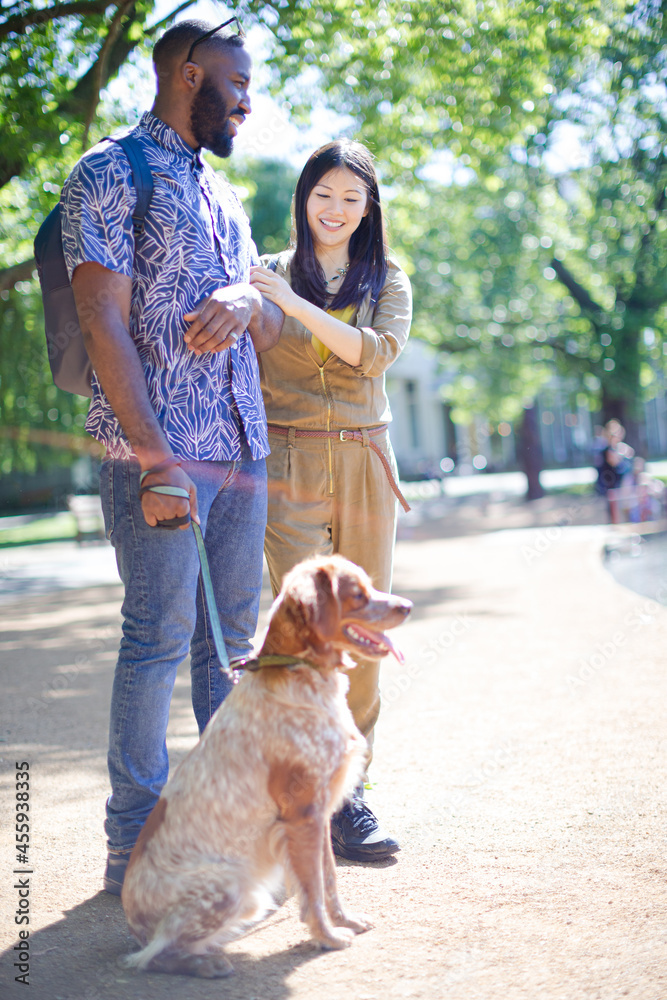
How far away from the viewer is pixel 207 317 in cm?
280

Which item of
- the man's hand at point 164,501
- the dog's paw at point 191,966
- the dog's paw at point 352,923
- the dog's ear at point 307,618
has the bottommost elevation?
the dog's paw at point 352,923

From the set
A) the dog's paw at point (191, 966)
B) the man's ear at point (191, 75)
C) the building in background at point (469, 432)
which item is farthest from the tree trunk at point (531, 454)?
the dog's paw at point (191, 966)

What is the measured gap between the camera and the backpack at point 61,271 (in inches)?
112

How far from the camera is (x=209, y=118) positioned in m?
2.99

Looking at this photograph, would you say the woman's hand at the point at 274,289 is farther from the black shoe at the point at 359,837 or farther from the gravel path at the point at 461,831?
the gravel path at the point at 461,831

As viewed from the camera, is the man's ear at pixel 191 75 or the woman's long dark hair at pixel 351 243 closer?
the man's ear at pixel 191 75

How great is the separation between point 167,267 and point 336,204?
95 cm

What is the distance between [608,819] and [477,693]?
8.12 feet

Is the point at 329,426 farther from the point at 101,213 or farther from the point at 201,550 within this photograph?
the point at 101,213

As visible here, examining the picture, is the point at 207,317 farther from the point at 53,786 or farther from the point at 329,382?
the point at 53,786

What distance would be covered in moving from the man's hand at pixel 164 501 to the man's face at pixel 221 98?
1.20 m

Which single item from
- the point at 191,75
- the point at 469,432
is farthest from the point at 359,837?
the point at 469,432

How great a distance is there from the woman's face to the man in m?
0.56

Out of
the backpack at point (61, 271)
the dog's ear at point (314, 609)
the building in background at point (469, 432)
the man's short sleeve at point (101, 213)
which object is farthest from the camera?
the building in background at point (469, 432)
